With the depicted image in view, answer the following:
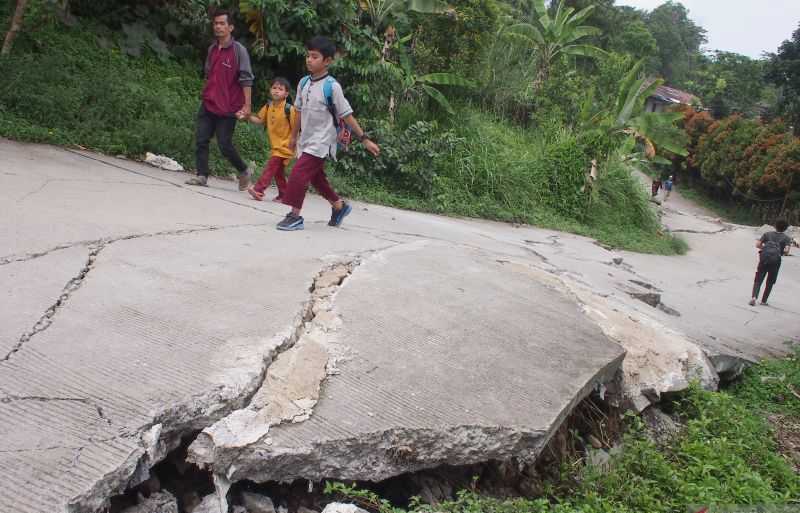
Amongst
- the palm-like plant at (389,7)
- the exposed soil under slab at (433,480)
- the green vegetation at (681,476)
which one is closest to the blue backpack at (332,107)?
the exposed soil under slab at (433,480)

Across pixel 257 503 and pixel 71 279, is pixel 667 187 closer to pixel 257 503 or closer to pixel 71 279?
pixel 71 279

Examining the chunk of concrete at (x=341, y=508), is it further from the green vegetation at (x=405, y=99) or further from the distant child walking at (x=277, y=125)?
the green vegetation at (x=405, y=99)

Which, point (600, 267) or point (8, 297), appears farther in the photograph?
point (600, 267)

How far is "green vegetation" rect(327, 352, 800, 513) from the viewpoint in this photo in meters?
2.49

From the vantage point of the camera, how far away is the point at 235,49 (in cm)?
559

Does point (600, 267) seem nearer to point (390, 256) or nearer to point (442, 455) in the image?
point (390, 256)

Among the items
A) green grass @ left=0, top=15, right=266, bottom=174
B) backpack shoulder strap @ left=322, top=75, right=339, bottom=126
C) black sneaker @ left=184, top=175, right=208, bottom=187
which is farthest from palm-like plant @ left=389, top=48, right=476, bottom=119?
backpack shoulder strap @ left=322, top=75, right=339, bottom=126

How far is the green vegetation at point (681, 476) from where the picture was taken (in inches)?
98.1

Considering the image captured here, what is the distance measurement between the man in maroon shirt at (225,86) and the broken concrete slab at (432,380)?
246 cm

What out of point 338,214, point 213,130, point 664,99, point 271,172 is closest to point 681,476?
point 338,214

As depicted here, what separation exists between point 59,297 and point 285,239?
6.22 feet

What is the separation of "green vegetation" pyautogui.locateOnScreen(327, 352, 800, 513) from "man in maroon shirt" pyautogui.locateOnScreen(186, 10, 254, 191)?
4119 mm

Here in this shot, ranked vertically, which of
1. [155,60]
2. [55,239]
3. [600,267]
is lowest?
[600,267]

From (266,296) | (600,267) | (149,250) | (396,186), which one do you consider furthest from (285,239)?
(396,186)
